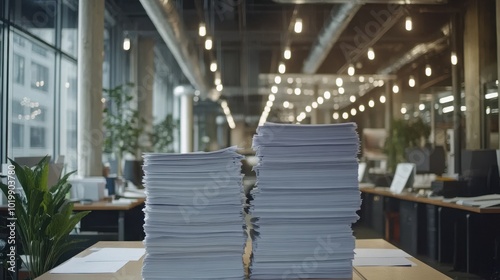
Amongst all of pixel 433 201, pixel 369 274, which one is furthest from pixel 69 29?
pixel 369 274

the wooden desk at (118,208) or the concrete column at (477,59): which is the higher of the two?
the concrete column at (477,59)

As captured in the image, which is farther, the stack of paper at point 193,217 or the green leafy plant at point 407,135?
the green leafy plant at point 407,135

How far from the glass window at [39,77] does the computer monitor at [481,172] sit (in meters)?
5.38

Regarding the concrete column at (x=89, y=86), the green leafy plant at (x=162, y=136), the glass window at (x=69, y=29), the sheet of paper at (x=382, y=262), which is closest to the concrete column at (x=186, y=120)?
the green leafy plant at (x=162, y=136)

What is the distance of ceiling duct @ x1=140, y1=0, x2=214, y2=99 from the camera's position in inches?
312

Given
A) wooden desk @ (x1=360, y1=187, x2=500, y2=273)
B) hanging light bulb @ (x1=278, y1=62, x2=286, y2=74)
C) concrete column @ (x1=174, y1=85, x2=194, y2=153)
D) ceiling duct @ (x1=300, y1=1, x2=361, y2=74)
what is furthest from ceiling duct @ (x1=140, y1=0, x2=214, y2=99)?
concrete column @ (x1=174, y1=85, x2=194, y2=153)

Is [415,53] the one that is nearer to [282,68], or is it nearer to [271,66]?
[282,68]

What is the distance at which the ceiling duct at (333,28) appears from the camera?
8227 millimetres

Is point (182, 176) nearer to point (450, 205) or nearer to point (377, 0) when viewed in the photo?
point (450, 205)

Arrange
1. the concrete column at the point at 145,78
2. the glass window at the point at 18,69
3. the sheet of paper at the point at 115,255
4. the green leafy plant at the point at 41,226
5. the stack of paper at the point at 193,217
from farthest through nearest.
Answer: the concrete column at the point at 145,78 < the glass window at the point at 18,69 < the green leafy plant at the point at 41,226 < the sheet of paper at the point at 115,255 < the stack of paper at the point at 193,217

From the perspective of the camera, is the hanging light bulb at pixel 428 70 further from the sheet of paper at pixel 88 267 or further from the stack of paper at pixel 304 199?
the stack of paper at pixel 304 199

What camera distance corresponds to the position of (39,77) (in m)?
7.70

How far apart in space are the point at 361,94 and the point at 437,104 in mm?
6280

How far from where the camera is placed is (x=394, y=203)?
895 cm
